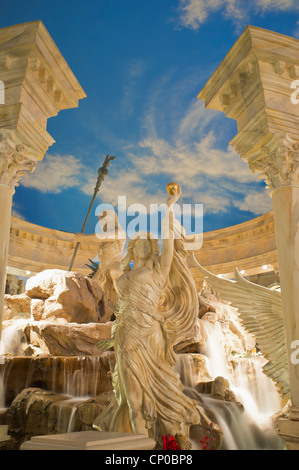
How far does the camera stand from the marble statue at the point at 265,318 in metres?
4.66

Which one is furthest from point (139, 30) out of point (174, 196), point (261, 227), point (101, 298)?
point (174, 196)

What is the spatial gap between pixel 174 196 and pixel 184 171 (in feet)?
53.2

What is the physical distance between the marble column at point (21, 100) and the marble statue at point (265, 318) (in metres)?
2.52

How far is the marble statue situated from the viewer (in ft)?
15.3

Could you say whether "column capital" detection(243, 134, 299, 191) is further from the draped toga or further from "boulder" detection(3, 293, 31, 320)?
"boulder" detection(3, 293, 31, 320)

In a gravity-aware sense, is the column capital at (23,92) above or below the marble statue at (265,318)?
above

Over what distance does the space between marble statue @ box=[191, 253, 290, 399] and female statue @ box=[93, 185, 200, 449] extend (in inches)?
19.5

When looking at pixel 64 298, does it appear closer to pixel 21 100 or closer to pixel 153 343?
pixel 153 343

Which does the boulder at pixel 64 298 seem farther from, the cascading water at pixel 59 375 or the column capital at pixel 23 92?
the column capital at pixel 23 92

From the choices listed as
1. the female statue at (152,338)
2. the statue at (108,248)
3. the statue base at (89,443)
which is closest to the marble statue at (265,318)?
the female statue at (152,338)

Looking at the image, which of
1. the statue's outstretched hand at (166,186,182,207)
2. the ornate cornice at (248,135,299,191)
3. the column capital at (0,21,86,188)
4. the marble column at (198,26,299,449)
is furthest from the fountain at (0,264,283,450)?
the ornate cornice at (248,135,299,191)

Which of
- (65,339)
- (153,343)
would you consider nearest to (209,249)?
(65,339)

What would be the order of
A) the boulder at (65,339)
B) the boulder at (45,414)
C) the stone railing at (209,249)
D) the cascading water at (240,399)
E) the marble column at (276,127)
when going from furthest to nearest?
the stone railing at (209,249) < the boulder at (65,339) < the cascading water at (240,399) < the boulder at (45,414) < the marble column at (276,127)

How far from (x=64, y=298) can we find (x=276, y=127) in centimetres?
609
